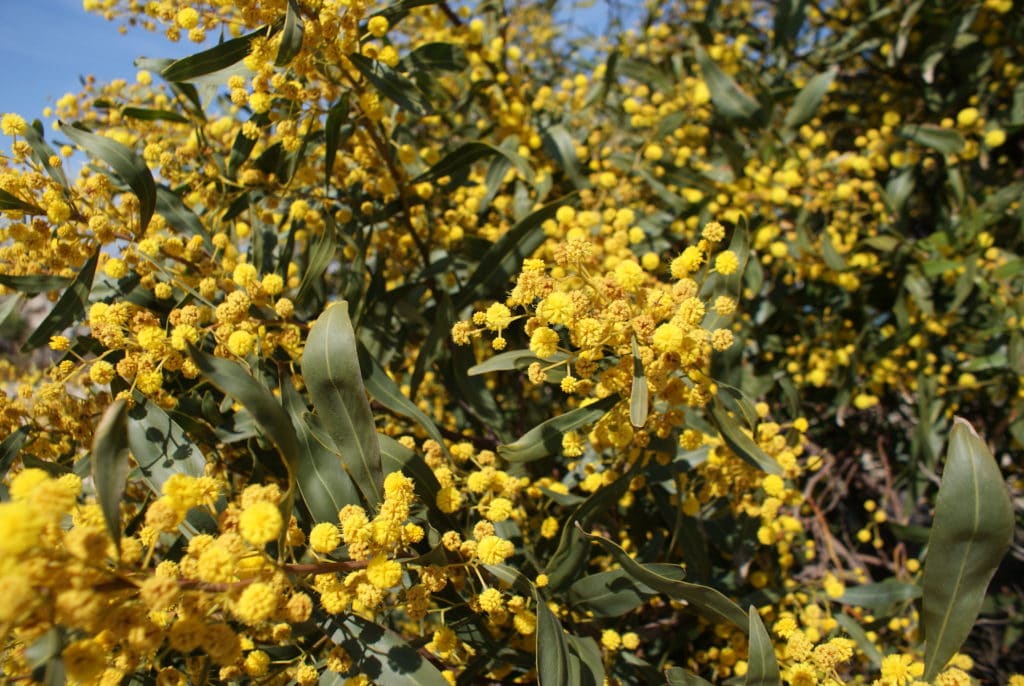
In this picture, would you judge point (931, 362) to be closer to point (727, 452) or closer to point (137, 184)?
point (727, 452)

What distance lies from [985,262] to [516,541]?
2.38 meters

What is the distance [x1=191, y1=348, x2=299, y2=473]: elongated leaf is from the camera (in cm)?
97

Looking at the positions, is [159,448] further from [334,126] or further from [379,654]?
[334,126]

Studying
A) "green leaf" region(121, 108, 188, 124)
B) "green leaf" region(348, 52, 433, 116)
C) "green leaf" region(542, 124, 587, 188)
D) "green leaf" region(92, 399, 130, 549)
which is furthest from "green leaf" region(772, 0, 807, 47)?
"green leaf" region(92, 399, 130, 549)

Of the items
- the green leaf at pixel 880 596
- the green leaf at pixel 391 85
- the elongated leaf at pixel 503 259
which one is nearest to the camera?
the green leaf at pixel 391 85

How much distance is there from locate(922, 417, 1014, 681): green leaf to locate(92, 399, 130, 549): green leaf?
4.75 feet

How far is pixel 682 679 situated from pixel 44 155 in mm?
2011

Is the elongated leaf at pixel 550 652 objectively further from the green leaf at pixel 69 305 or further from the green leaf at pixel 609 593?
the green leaf at pixel 69 305

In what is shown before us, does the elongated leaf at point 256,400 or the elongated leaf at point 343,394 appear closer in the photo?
the elongated leaf at point 256,400

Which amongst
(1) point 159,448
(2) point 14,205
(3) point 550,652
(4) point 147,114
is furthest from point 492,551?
(4) point 147,114

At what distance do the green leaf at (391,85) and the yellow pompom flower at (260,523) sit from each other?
125 centimetres

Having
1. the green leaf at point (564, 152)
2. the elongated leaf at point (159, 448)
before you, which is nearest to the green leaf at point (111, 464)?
the elongated leaf at point (159, 448)

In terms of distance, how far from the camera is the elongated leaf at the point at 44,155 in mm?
1546

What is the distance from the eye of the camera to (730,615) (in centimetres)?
126
